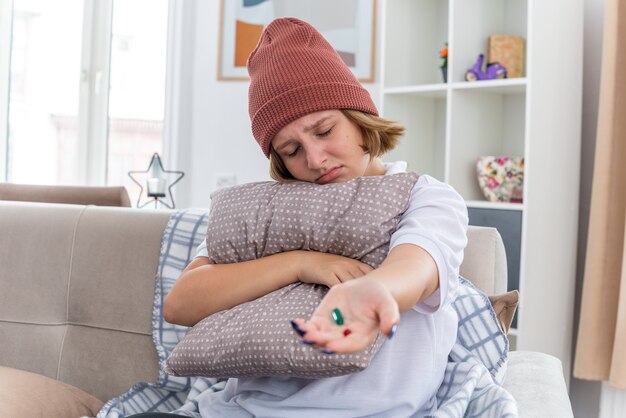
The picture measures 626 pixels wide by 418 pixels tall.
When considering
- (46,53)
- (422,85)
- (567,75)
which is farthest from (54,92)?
(567,75)

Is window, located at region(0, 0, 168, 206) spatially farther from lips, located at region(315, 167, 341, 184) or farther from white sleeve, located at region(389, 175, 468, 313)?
white sleeve, located at region(389, 175, 468, 313)

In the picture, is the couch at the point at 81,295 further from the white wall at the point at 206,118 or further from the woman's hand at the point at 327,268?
the white wall at the point at 206,118

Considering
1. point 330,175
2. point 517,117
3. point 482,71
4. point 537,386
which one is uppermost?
point 482,71

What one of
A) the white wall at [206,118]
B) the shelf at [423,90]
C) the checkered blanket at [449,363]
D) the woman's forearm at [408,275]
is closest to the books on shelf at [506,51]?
Answer: the shelf at [423,90]

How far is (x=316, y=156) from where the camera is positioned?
1.27 meters

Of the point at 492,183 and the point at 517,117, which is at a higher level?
the point at 517,117

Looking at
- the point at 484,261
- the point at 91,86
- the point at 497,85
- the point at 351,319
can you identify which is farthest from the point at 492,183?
the point at 91,86

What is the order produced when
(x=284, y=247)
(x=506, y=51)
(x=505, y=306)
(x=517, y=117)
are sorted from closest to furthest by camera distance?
1. (x=284, y=247)
2. (x=505, y=306)
3. (x=506, y=51)
4. (x=517, y=117)

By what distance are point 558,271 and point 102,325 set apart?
5.38 feet

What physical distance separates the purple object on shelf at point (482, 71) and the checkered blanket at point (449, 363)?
1.45 meters

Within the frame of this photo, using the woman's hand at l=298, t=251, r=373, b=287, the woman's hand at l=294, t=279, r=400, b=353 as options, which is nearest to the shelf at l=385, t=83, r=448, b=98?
the woman's hand at l=298, t=251, r=373, b=287

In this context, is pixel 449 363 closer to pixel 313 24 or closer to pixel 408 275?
pixel 408 275

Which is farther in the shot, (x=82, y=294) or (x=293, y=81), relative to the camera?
(x=82, y=294)

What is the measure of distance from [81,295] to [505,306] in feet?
3.06
